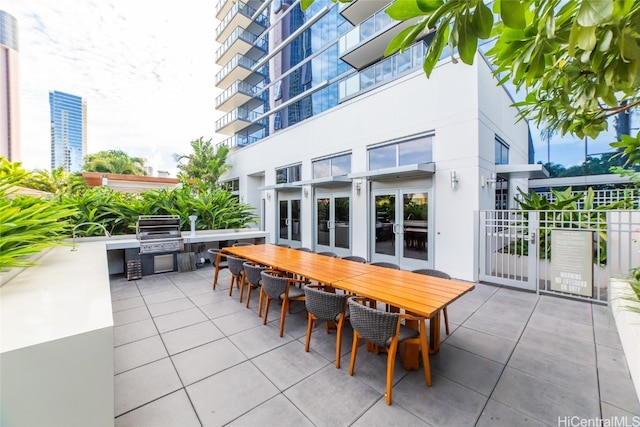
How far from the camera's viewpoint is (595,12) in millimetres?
828

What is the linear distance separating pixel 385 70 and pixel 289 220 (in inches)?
271

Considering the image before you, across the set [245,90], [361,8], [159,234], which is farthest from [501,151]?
[245,90]

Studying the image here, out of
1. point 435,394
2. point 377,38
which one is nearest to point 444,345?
point 435,394

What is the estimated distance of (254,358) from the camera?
279 cm

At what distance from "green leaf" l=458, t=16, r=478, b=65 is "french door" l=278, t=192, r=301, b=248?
32.1ft

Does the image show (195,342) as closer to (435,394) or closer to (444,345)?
(435,394)

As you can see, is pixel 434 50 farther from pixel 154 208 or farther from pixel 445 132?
pixel 154 208

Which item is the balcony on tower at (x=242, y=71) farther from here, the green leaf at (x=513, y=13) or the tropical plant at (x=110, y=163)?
the green leaf at (x=513, y=13)

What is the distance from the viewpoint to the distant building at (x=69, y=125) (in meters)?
46.2

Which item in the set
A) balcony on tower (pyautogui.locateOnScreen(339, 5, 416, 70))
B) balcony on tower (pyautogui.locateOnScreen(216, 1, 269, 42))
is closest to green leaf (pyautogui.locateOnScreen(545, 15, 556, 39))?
balcony on tower (pyautogui.locateOnScreen(339, 5, 416, 70))

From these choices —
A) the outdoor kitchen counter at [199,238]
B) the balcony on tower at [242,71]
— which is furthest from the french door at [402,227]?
the balcony on tower at [242,71]

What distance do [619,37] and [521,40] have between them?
1.36 feet

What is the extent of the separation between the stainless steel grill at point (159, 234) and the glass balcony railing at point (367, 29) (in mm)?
8773

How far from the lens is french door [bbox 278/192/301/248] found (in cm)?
1093
